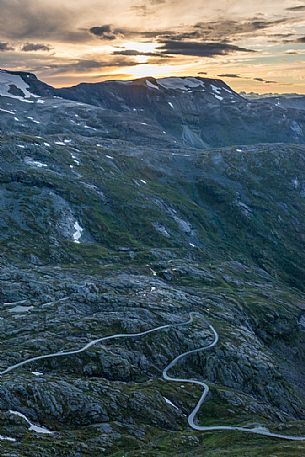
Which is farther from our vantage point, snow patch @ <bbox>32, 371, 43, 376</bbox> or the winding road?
snow patch @ <bbox>32, 371, 43, 376</bbox>

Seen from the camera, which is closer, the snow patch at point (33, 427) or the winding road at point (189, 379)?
the snow patch at point (33, 427)

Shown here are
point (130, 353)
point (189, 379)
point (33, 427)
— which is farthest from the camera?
point (130, 353)

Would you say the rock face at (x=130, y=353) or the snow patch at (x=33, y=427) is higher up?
the snow patch at (x=33, y=427)

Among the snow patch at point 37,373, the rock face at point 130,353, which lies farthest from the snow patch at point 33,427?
the snow patch at point 37,373

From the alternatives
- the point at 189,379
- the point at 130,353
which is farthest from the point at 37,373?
the point at 189,379

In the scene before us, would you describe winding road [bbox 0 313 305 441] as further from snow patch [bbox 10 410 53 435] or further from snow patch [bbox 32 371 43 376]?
snow patch [bbox 10 410 53 435]

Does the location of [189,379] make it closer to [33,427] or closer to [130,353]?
[130,353]

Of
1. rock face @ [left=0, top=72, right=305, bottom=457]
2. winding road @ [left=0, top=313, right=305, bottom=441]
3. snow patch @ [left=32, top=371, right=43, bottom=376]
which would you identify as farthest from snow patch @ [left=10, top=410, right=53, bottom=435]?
snow patch @ [left=32, top=371, right=43, bottom=376]

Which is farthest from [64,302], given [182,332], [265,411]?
[265,411]

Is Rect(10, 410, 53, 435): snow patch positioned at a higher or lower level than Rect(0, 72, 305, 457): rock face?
higher

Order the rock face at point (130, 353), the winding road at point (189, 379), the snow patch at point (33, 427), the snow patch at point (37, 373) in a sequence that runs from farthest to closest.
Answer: the snow patch at point (37, 373), the winding road at point (189, 379), the rock face at point (130, 353), the snow patch at point (33, 427)

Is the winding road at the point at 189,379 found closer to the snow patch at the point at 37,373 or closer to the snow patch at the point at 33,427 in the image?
the snow patch at the point at 37,373

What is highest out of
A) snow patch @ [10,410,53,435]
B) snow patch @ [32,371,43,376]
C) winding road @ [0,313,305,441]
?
snow patch @ [10,410,53,435]

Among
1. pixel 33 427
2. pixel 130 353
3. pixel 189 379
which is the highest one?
pixel 33 427
